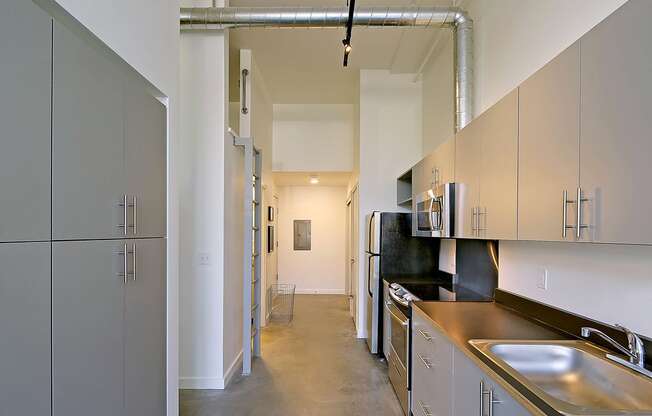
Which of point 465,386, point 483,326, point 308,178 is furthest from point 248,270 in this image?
point 308,178

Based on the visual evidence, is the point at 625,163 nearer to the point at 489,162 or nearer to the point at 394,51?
the point at 489,162

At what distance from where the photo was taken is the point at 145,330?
189 cm

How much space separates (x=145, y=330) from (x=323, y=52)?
11.6 feet

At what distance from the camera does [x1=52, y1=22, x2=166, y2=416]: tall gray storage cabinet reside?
129 centimetres

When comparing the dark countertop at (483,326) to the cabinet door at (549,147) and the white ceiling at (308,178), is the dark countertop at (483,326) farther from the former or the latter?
the white ceiling at (308,178)

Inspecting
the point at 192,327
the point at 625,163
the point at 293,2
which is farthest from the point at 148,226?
the point at 293,2

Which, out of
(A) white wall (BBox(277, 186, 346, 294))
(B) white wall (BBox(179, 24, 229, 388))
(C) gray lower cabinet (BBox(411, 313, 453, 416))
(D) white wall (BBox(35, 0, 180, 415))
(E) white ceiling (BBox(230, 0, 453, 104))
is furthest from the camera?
(A) white wall (BBox(277, 186, 346, 294))

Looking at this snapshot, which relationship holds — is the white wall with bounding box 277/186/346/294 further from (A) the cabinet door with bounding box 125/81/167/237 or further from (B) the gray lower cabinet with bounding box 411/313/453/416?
(A) the cabinet door with bounding box 125/81/167/237

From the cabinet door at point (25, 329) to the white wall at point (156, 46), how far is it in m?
0.87

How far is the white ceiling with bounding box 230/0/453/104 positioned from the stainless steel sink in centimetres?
317

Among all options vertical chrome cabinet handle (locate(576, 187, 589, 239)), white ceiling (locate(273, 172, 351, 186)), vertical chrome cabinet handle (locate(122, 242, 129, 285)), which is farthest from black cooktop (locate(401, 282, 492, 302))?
white ceiling (locate(273, 172, 351, 186))

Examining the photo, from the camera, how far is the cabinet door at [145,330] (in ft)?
5.71

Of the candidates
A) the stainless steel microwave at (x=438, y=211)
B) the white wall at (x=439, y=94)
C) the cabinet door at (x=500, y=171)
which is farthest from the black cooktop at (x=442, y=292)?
→ the white wall at (x=439, y=94)

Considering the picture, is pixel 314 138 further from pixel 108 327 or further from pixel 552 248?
pixel 108 327
